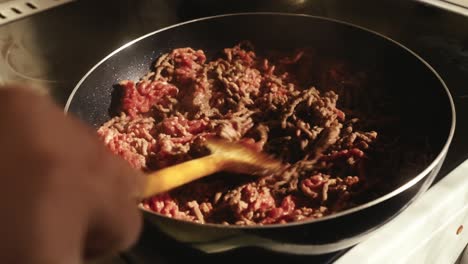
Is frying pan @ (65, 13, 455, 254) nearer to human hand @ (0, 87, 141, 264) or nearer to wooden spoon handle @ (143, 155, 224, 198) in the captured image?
wooden spoon handle @ (143, 155, 224, 198)

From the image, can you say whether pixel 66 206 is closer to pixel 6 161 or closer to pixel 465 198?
pixel 6 161

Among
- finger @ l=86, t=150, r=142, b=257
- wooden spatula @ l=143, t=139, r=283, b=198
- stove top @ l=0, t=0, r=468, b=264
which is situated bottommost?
wooden spatula @ l=143, t=139, r=283, b=198

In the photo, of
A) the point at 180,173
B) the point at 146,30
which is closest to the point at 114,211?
the point at 180,173

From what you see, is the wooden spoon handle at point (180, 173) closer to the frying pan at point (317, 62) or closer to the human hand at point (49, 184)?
the frying pan at point (317, 62)

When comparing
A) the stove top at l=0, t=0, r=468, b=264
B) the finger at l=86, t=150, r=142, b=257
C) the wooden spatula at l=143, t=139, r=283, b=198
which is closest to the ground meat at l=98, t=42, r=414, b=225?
the wooden spatula at l=143, t=139, r=283, b=198

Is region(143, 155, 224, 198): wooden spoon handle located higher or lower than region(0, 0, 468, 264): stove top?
lower

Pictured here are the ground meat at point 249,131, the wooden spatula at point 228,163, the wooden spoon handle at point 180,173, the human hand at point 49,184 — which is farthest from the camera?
the ground meat at point 249,131

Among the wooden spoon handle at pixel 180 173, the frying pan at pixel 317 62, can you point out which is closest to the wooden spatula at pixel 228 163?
the wooden spoon handle at pixel 180 173
